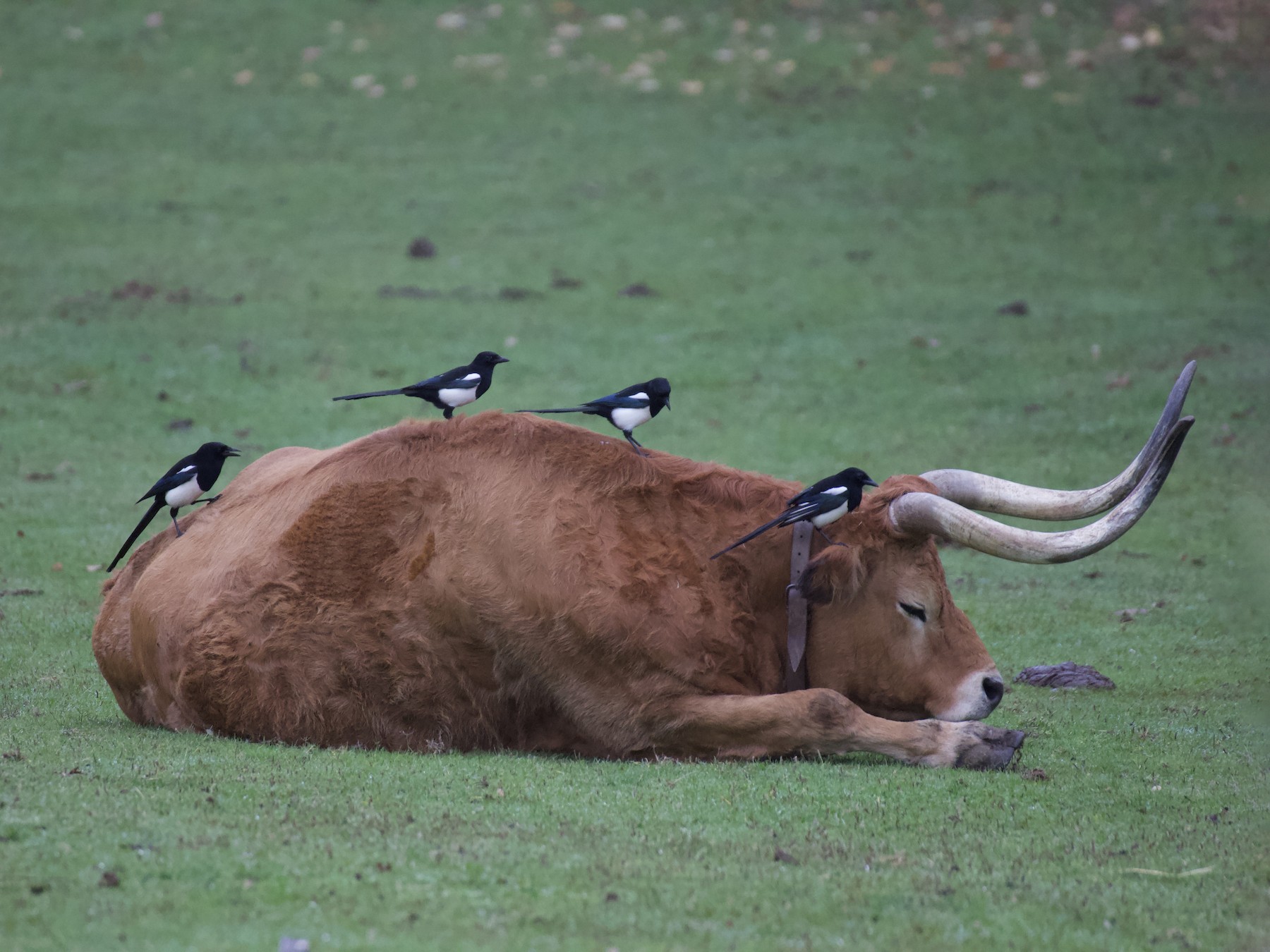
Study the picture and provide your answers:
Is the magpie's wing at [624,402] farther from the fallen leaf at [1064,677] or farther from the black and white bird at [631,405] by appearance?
the fallen leaf at [1064,677]

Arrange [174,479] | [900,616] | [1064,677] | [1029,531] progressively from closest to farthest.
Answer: [1029,531] < [900,616] < [174,479] < [1064,677]

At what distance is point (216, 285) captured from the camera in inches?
895

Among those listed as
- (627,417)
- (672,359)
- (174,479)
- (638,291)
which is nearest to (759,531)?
(627,417)

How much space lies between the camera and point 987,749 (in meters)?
7.33

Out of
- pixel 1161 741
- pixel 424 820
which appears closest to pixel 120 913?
pixel 424 820

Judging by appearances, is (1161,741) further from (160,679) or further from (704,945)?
(160,679)

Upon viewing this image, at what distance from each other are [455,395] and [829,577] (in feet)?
9.07

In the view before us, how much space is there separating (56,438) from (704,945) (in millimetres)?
14103

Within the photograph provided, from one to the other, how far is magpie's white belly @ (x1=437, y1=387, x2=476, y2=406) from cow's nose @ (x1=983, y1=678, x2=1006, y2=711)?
11.6 feet

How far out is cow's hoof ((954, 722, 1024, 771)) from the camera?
7.30 meters

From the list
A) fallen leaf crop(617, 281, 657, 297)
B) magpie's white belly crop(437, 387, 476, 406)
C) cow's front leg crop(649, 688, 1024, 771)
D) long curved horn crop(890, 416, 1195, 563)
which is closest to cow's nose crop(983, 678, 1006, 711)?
cow's front leg crop(649, 688, 1024, 771)

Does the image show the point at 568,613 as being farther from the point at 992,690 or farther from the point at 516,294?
the point at 516,294

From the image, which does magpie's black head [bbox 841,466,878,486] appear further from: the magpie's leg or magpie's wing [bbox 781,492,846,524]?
the magpie's leg

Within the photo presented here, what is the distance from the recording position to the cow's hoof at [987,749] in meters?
7.30
